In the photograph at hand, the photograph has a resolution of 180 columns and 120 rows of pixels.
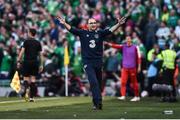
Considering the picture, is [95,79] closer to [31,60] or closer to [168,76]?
[31,60]

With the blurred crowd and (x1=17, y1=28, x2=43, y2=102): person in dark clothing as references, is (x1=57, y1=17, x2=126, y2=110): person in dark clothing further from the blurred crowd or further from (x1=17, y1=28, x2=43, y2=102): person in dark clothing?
the blurred crowd

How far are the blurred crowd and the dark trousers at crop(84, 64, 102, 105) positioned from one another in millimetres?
8959

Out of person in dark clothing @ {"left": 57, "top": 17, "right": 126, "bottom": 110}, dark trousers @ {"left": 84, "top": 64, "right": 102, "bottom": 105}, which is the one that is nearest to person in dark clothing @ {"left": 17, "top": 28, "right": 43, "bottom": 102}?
person in dark clothing @ {"left": 57, "top": 17, "right": 126, "bottom": 110}

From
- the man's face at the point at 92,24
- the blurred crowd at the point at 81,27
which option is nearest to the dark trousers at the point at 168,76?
the blurred crowd at the point at 81,27

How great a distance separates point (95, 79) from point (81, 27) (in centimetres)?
1251

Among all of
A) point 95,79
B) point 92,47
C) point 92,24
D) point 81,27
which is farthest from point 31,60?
point 81,27

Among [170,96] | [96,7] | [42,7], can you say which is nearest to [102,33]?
[170,96]

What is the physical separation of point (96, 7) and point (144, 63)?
4243mm

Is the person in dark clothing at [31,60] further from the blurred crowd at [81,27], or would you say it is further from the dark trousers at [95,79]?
the blurred crowd at [81,27]

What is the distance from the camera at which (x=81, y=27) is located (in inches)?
1208

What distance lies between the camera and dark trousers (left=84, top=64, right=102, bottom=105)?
18.2 meters

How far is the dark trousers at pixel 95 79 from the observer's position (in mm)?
18234

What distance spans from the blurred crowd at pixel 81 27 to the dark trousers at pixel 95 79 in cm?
896

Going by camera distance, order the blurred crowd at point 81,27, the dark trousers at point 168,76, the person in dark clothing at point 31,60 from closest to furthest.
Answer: the person in dark clothing at point 31,60 → the dark trousers at point 168,76 → the blurred crowd at point 81,27
